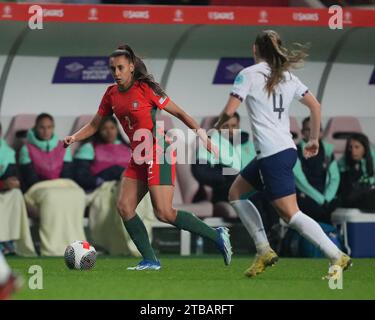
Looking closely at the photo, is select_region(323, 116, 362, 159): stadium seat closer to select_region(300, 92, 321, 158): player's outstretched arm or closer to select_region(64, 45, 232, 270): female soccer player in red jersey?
select_region(64, 45, 232, 270): female soccer player in red jersey

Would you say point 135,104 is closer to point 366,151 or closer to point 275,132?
point 275,132

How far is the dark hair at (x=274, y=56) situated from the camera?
11.0m

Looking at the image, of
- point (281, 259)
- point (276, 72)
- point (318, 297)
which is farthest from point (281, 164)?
point (281, 259)

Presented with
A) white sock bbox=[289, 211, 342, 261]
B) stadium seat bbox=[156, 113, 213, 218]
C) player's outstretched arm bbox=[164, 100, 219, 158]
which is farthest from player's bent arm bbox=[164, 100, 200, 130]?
stadium seat bbox=[156, 113, 213, 218]

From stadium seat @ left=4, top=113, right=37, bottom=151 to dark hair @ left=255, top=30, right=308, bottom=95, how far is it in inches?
251

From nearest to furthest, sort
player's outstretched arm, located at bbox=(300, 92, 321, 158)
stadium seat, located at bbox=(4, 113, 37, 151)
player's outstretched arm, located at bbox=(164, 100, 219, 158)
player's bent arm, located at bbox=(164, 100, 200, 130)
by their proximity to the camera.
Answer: player's outstretched arm, located at bbox=(300, 92, 321, 158) → player's outstretched arm, located at bbox=(164, 100, 219, 158) → player's bent arm, located at bbox=(164, 100, 200, 130) → stadium seat, located at bbox=(4, 113, 37, 151)

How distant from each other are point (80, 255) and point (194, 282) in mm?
1703

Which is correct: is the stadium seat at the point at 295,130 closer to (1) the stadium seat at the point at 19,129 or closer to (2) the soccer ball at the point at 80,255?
(1) the stadium seat at the point at 19,129

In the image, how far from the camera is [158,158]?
11.9 metres

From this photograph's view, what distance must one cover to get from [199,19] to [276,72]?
5469mm

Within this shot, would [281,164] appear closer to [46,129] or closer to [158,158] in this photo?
[158,158]

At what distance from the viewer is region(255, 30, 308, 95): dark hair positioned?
36.0ft

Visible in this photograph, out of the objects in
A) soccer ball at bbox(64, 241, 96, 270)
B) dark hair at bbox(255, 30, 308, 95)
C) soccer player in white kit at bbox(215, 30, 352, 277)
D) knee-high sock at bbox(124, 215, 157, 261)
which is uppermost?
dark hair at bbox(255, 30, 308, 95)

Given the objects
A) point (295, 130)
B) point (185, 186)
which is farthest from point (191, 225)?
point (295, 130)
